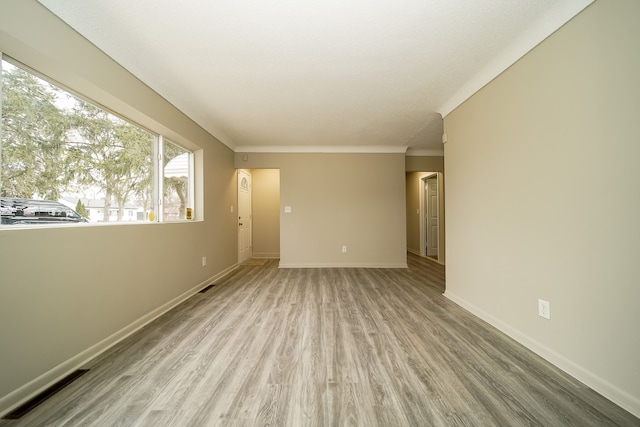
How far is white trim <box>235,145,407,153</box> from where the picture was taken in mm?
4988

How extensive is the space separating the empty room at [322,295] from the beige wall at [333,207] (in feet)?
6.08

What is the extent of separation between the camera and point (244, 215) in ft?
18.5

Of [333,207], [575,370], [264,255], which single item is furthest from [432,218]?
[575,370]

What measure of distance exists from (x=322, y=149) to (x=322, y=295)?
→ 9.76ft

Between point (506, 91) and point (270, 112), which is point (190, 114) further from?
point (506, 91)

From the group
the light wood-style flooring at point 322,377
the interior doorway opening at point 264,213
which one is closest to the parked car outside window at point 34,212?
the light wood-style flooring at point 322,377

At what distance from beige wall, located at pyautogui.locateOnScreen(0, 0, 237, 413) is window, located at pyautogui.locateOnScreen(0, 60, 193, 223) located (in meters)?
0.14

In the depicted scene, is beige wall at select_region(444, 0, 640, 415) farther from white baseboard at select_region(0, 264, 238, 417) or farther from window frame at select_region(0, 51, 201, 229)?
window frame at select_region(0, 51, 201, 229)

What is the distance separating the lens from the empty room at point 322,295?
1.34m

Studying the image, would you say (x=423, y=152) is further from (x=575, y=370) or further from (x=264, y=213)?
(x=575, y=370)

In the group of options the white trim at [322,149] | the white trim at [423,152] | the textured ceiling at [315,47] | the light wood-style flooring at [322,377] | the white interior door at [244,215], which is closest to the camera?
the light wood-style flooring at [322,377]

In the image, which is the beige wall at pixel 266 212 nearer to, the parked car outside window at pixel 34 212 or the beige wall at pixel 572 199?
the parked car outside window at pixel 34 212

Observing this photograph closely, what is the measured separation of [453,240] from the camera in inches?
119

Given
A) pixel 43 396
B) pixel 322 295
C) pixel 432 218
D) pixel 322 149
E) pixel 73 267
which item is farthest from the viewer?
pixel 432 218
